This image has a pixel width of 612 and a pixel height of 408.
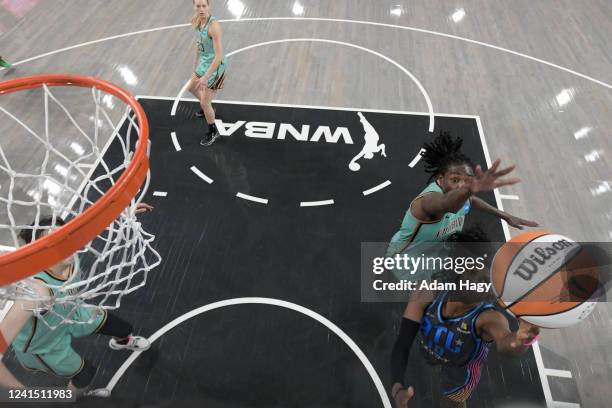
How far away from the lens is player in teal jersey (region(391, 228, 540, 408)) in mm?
1988

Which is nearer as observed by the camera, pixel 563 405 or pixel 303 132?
pixel 563 405

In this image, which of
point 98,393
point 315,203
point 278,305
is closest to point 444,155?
point 315,203

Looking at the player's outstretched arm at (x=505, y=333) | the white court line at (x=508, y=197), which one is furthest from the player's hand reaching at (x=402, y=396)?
the white court line at (x=508, y=197)

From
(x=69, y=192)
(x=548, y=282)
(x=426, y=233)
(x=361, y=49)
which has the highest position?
(x=548, y=282)

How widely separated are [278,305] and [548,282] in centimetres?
207

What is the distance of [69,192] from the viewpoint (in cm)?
429

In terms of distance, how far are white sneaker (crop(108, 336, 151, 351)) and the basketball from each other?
2.54m

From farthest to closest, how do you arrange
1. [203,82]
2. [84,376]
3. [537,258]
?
[203,82] → [84,376] → [537,258]

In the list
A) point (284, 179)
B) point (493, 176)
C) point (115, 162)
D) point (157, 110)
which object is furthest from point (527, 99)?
point (115, 162)

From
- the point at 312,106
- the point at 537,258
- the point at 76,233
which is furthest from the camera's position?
the point at 312,106

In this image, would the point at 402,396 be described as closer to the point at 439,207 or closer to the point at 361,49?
the point at 439,207

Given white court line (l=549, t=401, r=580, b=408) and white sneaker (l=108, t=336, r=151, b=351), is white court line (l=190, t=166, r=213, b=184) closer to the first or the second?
white sneaker (l=108, t=336, r=151, b=351)

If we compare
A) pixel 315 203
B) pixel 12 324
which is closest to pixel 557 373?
pixel 315 203

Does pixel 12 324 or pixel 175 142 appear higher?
pixel 12 324
